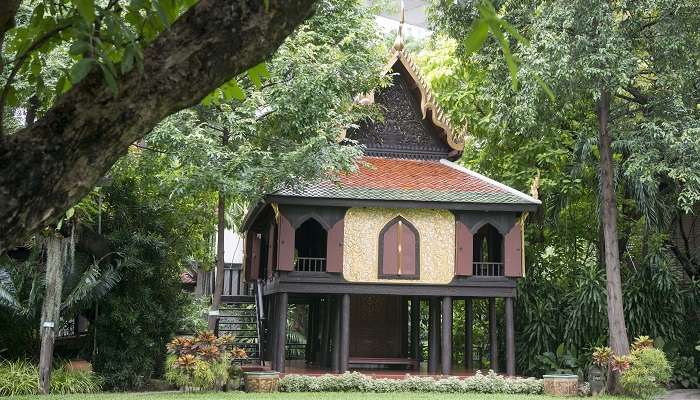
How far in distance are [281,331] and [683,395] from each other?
778 centimetres

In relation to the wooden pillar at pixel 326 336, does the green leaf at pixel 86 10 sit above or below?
above

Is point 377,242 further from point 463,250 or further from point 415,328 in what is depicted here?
point 415,328

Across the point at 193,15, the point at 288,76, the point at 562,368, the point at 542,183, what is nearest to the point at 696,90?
the point at 542,183

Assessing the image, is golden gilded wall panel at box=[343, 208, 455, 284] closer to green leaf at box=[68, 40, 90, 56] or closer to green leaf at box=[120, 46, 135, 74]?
green leaf at box=[68, 40, 90, 56]

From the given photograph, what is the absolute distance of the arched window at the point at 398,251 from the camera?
575 inches

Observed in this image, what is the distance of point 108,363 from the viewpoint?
45.8 ft

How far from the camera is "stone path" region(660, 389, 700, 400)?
14852 mm

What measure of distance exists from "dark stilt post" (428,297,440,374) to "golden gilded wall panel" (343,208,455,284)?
1.26 metres

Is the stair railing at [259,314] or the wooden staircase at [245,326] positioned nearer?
the stair railing at [259,314]

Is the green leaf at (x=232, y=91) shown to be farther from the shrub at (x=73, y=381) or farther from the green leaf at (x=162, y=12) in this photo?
the shrub at (x=73, y=381)

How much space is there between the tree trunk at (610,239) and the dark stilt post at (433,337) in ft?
10.4

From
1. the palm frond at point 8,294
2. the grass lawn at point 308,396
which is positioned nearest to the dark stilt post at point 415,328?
the grass lawn at point 308,396

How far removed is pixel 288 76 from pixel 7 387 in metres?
6.67

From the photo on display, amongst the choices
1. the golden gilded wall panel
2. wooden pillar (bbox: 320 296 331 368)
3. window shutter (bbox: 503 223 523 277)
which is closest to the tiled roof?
the golden gilded wall panel
